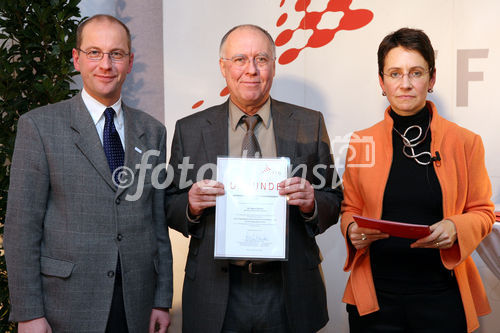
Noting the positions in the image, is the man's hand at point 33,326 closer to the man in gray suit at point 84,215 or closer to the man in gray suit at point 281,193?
the man in gray suit at point 84,215

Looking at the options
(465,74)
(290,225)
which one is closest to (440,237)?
(290,225)

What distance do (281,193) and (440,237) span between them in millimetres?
753

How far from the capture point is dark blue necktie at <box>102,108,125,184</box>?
2.17 m

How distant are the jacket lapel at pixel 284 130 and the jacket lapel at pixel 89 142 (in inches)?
33.8

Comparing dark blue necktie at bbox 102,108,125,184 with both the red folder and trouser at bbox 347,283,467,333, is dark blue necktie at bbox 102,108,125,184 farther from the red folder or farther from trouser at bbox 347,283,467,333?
trouser at bbox 347,283,467,333

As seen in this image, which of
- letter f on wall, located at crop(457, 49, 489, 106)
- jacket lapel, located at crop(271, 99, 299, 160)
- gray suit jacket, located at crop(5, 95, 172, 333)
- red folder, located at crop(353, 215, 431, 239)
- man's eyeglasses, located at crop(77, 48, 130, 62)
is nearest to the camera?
red folder, located at crop(353, 215, 431, 239)

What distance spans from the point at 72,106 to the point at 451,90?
298 centimetres

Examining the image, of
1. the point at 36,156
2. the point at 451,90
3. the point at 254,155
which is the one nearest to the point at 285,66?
the point at 451,90

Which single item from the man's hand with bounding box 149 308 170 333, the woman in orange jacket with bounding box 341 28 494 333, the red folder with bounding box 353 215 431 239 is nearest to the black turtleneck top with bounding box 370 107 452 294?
the woman in orange jacket with bounding box 341 28 494 333

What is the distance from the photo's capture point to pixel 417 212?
Result: 7.16 ft

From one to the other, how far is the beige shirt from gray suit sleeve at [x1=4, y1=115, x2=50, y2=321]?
92 cm

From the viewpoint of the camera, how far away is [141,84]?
4359 millimetres

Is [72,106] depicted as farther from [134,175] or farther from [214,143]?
[214,143]

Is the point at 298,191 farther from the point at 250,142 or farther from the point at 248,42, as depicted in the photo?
the point at 248,42
